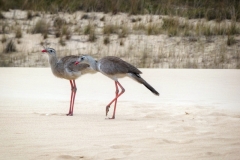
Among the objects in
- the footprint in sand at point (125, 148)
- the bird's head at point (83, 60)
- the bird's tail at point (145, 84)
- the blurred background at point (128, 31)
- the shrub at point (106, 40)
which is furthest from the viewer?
the shrub at point (106, 40)

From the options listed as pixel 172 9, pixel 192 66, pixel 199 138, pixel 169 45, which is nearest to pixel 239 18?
pixel 172 9

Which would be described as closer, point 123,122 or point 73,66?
point 123,122

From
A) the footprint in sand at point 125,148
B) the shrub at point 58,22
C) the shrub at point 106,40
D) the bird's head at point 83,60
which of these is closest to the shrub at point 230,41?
the shrub at point 106,40

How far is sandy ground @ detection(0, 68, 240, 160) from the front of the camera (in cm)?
616

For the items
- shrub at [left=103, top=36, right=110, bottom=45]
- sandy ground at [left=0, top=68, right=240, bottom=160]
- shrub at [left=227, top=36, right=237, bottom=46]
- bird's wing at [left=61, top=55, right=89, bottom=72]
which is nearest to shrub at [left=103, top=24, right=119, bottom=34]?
shrub at [left=103, top=36, right=110, bottom=45]

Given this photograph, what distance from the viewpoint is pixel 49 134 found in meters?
6.93

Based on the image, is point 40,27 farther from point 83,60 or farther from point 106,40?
point 83,60

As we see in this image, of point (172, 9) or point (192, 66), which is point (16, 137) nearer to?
point (192, 66)

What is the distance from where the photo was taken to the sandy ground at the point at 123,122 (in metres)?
6.16

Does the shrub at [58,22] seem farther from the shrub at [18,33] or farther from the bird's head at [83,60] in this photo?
the bird's head at [83,60]

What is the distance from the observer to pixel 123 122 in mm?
7848

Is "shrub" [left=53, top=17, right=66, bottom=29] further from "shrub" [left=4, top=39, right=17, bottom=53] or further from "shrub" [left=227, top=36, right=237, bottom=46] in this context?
"shrub" [left=227, top=36, right=237, bottom=46]

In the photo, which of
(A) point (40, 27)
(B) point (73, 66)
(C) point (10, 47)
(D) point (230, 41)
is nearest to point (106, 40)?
(A) point (40, 27)

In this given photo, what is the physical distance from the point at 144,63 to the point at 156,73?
274cm
